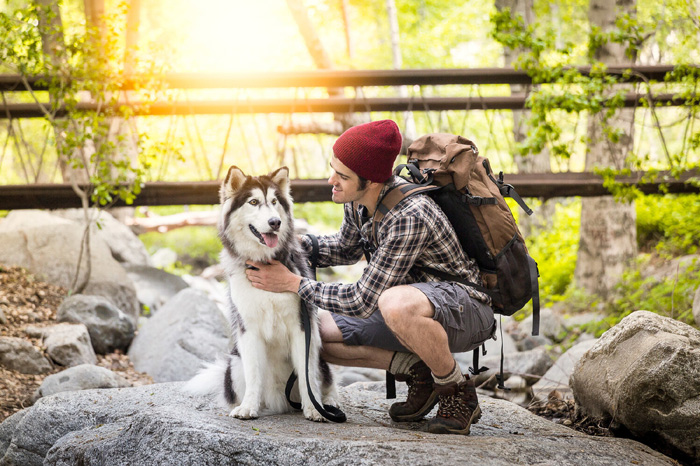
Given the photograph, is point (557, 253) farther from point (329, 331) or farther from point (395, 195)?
point (395, 195)

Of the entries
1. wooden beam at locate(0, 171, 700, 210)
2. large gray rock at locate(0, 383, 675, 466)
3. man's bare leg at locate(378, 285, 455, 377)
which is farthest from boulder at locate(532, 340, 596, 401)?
man's bare leg at locate(378, 285, 455, 377)

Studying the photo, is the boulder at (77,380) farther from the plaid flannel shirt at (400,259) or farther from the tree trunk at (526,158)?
the tree trunk at (526,158)

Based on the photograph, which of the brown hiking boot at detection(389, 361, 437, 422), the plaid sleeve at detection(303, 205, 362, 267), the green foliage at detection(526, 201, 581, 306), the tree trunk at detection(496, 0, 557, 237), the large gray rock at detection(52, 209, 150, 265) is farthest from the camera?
the tree trunk at detection(496, 0, 557, 237)

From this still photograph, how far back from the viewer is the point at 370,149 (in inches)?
117

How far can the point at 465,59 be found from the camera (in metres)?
22.4

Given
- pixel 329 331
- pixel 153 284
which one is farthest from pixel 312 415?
pixel 153 284

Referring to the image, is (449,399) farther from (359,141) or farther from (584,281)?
(584,281)

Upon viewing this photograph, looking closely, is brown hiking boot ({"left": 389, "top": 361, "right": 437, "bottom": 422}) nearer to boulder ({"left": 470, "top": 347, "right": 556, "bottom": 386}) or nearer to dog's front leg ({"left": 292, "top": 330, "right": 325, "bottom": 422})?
dog's front leg ({"left": 292, "top": 330, "right": 325, "bottom": 422})

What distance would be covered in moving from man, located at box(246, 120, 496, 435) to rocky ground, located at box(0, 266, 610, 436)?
1.09 meters

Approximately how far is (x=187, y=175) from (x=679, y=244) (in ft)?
49.0

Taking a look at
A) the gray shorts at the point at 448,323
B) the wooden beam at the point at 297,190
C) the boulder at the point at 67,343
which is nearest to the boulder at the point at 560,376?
the gray shorts at the point at 448,323

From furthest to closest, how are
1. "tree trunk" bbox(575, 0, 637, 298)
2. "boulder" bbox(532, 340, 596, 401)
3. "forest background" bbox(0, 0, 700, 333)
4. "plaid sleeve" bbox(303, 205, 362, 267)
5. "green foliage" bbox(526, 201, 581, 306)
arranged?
1. "green foliage" bbox(526, 201, 581, 306)
2. "tree trunk" bbox(575, 0, 637, 298)
3. "forest background" bbox(0, 0, 700, 333)
4. "boulder" bbox(532, 340, 596, 401)
5. "plaid sleeve" bbox(303, 205, 362, 267)

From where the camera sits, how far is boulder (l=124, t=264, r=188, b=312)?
7.60 meters

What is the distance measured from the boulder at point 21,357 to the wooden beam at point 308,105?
239 cm
